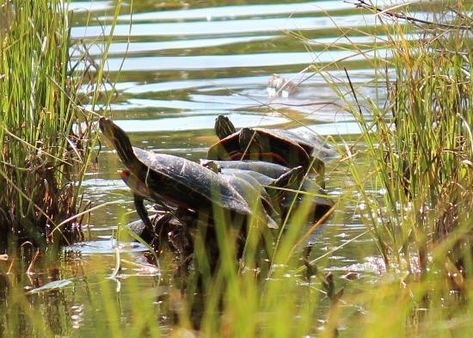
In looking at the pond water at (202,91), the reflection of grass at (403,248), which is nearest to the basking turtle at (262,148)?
the pond water at (202,91)

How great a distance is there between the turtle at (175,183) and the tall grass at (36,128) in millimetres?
Result: 280

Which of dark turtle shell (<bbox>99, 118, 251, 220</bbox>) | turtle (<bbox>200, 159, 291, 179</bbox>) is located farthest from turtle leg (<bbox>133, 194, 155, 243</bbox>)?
turtle (<bbox>200, 159, 291, 179</bbox>)

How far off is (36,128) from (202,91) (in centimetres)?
359

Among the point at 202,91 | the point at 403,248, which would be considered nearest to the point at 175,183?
the point at 403,248

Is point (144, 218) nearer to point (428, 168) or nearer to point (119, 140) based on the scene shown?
point (119, 140)

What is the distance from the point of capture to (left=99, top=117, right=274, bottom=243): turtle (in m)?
4.58

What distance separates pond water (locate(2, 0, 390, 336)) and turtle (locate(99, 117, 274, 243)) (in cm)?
15

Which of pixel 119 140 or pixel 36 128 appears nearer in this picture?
pixel 119 140

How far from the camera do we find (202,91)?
8523 mm

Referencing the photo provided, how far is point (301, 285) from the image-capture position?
430 cm

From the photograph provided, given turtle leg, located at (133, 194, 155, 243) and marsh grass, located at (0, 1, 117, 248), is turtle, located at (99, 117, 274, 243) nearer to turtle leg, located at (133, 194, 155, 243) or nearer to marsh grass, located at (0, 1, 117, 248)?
turtle leg, located at (133, 194, 155, 243)

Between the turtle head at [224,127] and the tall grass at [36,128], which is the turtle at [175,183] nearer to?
the tall grass at [36,128]

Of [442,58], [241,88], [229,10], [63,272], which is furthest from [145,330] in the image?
[229,10]

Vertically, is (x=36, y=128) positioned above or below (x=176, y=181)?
above
